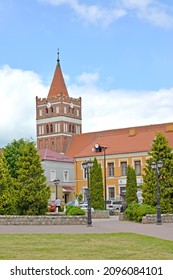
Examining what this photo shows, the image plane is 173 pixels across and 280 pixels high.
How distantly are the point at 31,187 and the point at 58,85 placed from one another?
8579 centimetres

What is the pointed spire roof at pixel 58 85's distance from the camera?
114250 mm

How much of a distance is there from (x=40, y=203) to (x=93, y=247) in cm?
1465

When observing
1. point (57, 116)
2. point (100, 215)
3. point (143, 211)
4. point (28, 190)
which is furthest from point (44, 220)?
point (57, 116)

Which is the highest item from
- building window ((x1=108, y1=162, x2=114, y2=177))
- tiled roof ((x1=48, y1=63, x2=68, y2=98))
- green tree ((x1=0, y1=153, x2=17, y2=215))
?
tiled roof ((x1=48, y1=63, x2=68, y2=98))

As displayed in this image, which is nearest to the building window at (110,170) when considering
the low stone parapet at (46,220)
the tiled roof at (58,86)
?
the low stone parapet at (46,220)

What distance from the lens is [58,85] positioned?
114688 mm

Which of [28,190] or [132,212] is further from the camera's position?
[132,212]

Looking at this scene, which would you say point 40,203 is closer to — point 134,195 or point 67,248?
point 67,248

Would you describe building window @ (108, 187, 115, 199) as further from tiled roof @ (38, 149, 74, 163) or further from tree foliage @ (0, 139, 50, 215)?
tree foliage @ (0, 139, 50, 215)

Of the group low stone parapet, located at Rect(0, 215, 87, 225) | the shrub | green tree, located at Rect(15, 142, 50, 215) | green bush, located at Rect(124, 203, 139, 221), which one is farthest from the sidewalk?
green bush, located at Rect(124, 203, 139, 221)

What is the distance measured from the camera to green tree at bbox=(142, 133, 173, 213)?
33.7 m

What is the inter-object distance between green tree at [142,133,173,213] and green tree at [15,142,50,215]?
283 inches

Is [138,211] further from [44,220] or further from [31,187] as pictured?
[31,187]
